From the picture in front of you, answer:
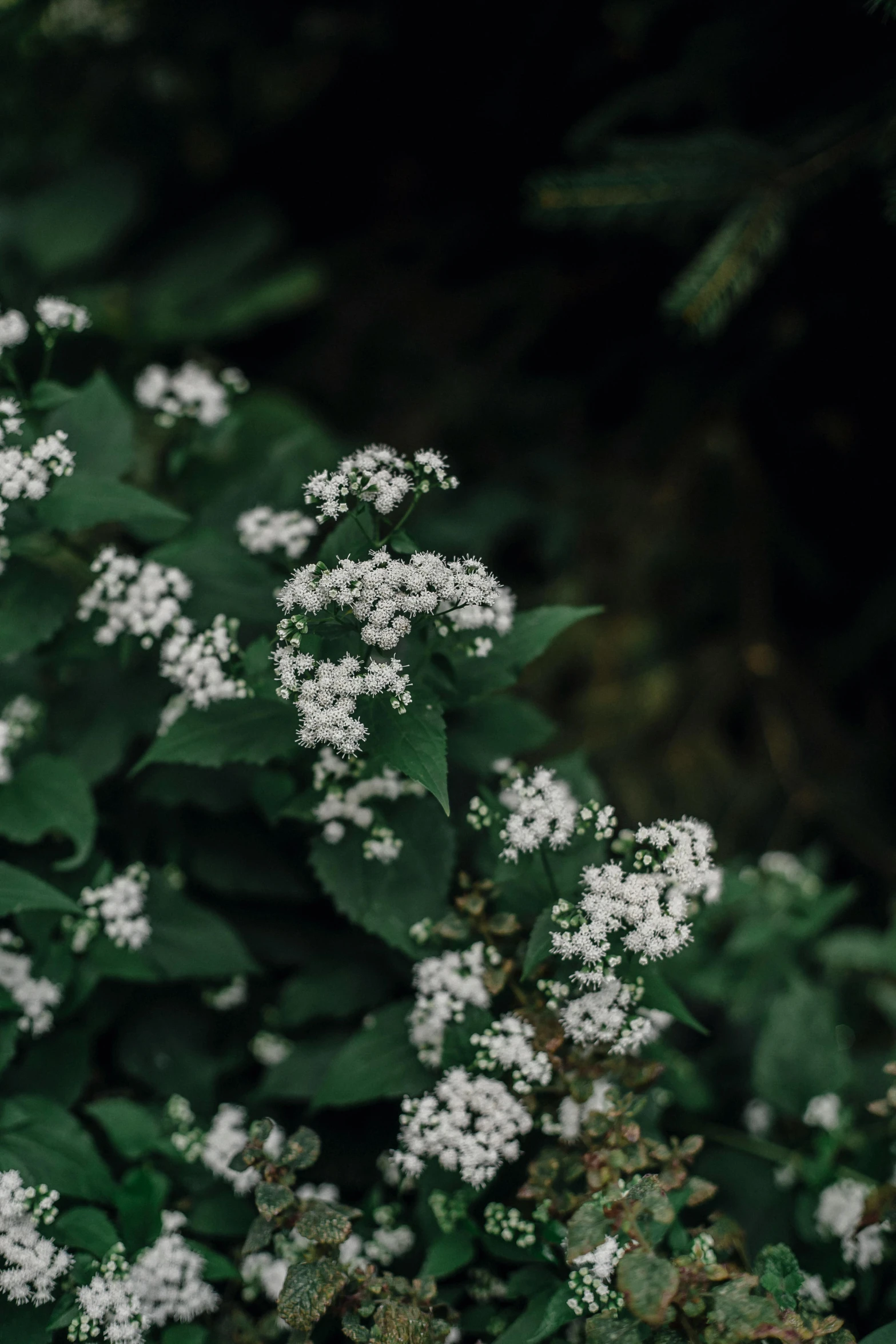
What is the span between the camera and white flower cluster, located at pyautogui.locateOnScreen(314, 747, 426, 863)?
2.17 m

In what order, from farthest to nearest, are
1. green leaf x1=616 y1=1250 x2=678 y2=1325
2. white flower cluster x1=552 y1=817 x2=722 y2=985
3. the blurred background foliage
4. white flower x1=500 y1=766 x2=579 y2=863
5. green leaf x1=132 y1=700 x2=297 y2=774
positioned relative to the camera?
the blurred background foliage
green leaf x1=132 y1=700 x2=297 y2=774
white flower x1=500 y1=766 x2=579 y2=863
white flower cluster x1=552 y1=817 x2=722 y2=985
green leaf x1=616 y1=1250 x2=678 y2=1325

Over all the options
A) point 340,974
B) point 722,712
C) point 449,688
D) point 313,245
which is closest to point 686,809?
point 722,712

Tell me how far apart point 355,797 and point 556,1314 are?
3.75ft

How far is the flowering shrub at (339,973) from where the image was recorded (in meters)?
1.84

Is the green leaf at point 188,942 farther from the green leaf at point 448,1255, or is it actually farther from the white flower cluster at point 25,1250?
the green leaf at point 448,1255

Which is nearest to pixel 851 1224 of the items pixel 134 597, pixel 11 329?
pixel 134 597

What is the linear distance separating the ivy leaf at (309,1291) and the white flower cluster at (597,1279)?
0.46 meters

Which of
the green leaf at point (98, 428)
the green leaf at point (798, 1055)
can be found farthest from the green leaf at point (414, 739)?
the green leaf at point (798, 1055)

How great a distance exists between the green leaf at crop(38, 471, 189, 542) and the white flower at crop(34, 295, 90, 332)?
41cm

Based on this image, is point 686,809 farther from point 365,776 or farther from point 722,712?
point 365,776

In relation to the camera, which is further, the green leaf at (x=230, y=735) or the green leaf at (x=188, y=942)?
the green leaf at (x=188, y=942)

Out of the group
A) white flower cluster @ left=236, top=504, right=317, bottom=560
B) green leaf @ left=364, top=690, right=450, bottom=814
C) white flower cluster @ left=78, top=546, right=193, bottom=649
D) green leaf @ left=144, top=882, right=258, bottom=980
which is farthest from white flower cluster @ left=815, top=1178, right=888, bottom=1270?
white flower cluster @ left=78, top=546, right=193, bottom=649

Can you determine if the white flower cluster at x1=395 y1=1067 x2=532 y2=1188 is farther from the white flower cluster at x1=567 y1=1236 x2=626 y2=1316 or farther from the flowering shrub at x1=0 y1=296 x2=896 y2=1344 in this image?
the white flower cluster at x1=567 y1=1236 x2=626 y2=1316

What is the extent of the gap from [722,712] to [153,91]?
13.3 ft
